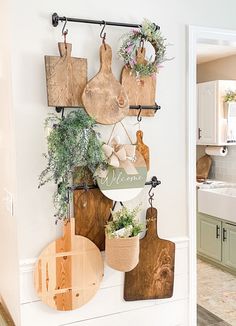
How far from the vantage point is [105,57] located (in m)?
1.86

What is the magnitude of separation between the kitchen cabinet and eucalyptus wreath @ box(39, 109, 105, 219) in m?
2.64

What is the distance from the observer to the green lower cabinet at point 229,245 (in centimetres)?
400

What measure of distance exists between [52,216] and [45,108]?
20.2 inches

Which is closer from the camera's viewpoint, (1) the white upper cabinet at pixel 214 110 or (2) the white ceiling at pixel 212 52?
(2) the white ceiling at pixel 212 52

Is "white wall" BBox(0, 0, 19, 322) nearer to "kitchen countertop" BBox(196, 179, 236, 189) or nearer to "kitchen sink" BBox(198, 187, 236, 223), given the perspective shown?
"kitchen sink" BBox(198, 187, 236, 223)

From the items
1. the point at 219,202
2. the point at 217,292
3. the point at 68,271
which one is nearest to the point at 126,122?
the point at 68,271

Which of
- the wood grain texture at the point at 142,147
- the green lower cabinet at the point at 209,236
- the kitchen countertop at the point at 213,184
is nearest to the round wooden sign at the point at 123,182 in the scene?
the wood grain texture at the point at 142,147

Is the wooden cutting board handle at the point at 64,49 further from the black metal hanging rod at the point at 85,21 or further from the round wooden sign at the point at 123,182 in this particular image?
the round wooden sign at the point at 123,182

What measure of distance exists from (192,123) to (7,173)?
3.37 ft

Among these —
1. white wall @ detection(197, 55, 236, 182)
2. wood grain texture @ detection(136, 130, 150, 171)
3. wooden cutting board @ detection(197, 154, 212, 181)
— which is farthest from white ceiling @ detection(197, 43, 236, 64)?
wood grain texture @ detection(136, 130, 150, 171)

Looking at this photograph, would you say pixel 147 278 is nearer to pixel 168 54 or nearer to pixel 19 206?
pixel 19 206

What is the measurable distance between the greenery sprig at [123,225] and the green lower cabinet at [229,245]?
2428 millimetres

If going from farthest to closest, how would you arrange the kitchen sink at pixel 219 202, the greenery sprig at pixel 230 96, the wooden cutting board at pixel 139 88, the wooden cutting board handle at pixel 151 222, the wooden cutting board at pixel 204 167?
the wooden cutting board at pixel 204 167
the greenery sprig at pixel 230 96
the kitchen sink at pixel 219 202
the wooden cutting board handle at pixel 151 222
the wooden cutting board at pixel 139 88

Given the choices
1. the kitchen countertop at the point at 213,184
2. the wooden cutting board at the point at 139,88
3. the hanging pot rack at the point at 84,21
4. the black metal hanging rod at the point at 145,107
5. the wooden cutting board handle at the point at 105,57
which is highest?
the hanging pot rack at the point at 84,21
